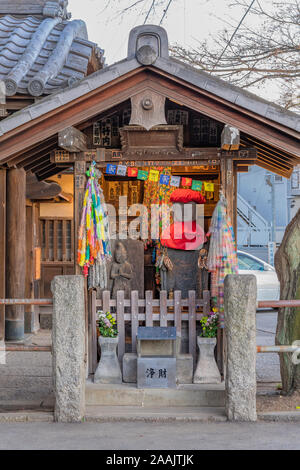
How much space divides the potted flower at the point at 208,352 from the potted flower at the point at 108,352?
1087mm

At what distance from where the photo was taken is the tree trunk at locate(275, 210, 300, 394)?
703cm

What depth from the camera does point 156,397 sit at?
698 centimetres

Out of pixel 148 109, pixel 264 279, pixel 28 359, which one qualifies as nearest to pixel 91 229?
pixel 148 109

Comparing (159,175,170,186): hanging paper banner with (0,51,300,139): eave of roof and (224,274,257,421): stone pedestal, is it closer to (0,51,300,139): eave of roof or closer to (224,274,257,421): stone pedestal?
(0,51,300,139): eave of roof

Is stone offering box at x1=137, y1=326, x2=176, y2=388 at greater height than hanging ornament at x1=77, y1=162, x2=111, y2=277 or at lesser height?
lesser

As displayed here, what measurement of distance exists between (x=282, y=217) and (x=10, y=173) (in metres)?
25.1

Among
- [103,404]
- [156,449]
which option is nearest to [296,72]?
[103,404]

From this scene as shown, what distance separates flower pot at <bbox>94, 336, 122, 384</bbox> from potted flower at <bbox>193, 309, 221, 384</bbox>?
1064 millimetres

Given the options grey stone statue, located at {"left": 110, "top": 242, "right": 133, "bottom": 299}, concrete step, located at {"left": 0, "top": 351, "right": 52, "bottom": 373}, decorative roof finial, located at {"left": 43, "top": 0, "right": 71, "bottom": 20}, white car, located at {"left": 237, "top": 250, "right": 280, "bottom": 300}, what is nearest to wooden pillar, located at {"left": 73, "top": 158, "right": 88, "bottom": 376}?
grey stone statue, located at {"left": 110, "top": 242, "right": 133, "bottom": 299}

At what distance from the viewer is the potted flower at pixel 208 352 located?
733 centimetres

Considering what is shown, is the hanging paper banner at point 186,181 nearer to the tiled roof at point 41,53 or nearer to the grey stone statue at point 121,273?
the grey stone statue at point 121,273

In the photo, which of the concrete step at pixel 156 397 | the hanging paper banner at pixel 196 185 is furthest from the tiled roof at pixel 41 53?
the concrete step at pixel 156 397

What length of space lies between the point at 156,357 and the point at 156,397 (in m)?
0.52

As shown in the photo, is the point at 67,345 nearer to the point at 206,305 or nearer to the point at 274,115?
the point at 206,305
